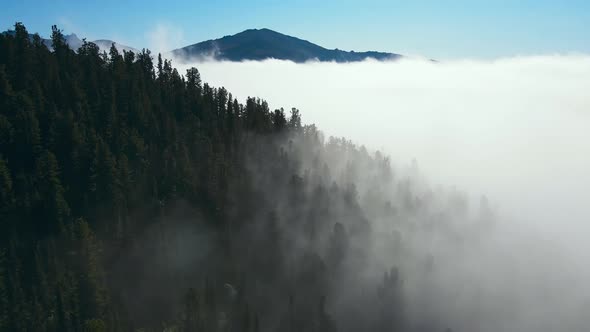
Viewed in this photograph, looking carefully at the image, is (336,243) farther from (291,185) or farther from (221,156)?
(221,156)

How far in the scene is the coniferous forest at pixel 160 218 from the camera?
98.3 m

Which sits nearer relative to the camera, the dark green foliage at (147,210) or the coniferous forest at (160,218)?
the dark green foliage at (147,210)

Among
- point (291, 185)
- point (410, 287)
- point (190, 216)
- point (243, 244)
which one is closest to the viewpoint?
point (190, 216)

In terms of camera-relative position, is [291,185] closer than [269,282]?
No

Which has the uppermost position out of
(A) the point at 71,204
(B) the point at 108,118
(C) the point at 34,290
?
(B) the point at 108,118

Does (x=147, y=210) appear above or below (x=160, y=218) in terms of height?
above

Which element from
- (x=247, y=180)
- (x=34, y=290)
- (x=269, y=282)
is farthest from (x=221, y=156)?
(x=34, y=290)

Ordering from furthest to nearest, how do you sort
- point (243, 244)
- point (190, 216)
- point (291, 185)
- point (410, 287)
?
point (410, 287) → point (291, 185) → point (243, 244) → point (190, 216)

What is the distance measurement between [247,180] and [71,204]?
6419 cm

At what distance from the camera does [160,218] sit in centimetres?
12156

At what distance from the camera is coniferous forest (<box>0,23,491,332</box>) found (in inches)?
3871

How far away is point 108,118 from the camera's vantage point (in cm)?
13638

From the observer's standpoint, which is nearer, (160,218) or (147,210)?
(160,218)

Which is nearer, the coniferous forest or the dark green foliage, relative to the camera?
the dark green foliage
